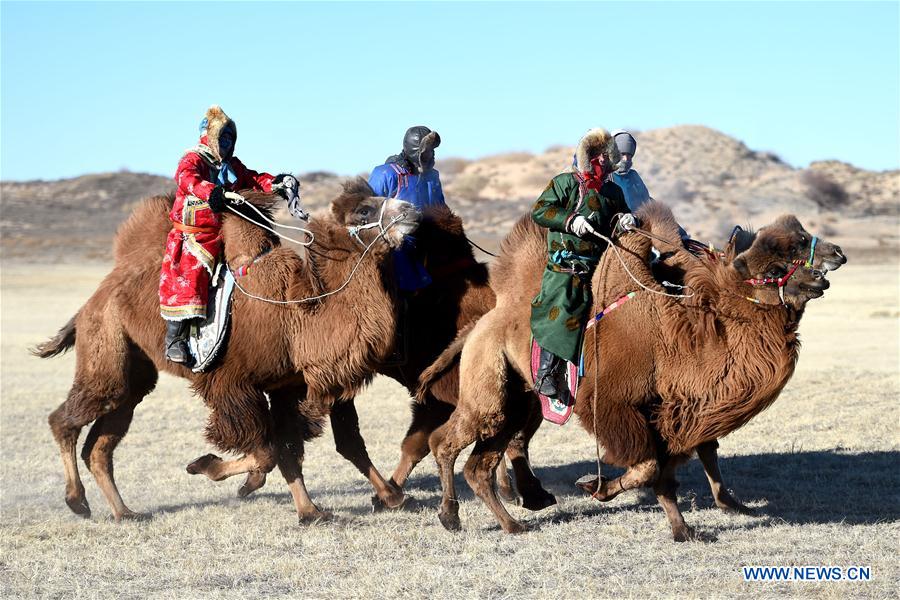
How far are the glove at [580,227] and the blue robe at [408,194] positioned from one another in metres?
1.48

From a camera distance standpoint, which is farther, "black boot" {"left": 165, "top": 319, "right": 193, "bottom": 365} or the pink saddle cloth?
"black boot" {"left": 165, "top": 319, "right": 193, "bottom": 365}

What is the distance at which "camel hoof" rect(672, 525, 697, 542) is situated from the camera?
22.8ft

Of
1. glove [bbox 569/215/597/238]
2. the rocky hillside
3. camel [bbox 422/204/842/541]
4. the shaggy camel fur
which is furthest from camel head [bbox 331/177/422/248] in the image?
the rocky hillside

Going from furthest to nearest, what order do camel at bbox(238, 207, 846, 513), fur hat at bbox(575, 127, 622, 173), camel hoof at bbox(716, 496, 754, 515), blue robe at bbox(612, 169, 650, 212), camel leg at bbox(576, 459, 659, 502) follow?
blue robe at bbox(612, 169, 650, 212)
camel at bbox(238, 207, 846, 513)
camel hoof at bbox(716, 496, 754, 515)
fur hat at bbox(575, 127, 622, 173)
camel leg at bbox(576, 459, 659, 502)

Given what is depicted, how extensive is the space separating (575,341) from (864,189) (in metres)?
62.8

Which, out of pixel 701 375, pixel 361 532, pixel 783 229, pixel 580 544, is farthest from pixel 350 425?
pixel 783 229

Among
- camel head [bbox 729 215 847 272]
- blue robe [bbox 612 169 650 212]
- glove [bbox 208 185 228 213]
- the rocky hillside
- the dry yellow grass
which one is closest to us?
the dry yellow grass

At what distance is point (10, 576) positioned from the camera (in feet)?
21.7

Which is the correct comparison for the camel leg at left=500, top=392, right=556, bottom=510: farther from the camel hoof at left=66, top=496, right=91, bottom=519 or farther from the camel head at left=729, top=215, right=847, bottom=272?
the camel hoof at left=66, top=496, right=91, bottom=519

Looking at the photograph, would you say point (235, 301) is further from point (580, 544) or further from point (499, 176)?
point (499, 176)

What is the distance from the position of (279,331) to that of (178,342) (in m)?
0.72

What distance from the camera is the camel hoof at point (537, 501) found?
776cm

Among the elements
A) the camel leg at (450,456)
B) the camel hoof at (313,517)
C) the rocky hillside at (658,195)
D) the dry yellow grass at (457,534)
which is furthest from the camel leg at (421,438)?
the rocky hillside at (658,195)

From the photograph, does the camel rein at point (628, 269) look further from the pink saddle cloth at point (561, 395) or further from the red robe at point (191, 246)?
the red robe at point (191, 246)
